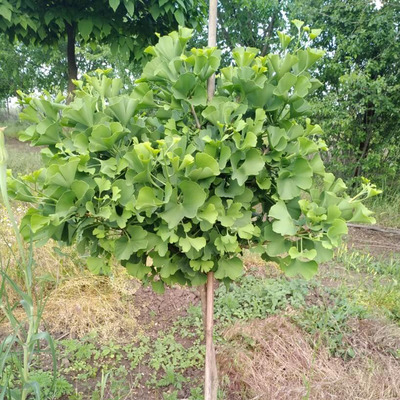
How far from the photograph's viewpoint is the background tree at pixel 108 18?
128 inches

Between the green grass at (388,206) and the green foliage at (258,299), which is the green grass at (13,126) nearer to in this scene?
the green grass at (388,206)

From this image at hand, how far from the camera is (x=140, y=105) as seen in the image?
1.15 meters

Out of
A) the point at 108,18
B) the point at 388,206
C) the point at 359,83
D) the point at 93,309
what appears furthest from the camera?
the point at 388,206

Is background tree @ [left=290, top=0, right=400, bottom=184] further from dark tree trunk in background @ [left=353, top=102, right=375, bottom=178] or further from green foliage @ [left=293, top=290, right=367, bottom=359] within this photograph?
green foliage @ [left=293, top=290, right=367, bottom=359]

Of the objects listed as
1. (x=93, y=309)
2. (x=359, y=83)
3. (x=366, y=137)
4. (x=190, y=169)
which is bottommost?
(x=93, y=309)

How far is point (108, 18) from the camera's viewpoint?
355cm

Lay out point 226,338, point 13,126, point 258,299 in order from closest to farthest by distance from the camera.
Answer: point 226,338 → point 258,299 → point 13,126

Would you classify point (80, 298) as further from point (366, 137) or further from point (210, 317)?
point (366, 137)

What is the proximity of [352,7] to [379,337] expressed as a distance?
178 inches

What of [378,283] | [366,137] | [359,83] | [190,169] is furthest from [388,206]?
[190,169]

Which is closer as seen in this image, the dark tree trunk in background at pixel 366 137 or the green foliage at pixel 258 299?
the green foliage at pixel 258 299

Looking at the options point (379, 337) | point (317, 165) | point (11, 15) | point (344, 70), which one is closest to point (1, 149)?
point (317, 165)

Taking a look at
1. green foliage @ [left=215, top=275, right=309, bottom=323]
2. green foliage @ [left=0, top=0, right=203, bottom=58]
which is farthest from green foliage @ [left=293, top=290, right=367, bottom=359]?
green foliage @ [left=0, top=0, right=203, bottom=58]

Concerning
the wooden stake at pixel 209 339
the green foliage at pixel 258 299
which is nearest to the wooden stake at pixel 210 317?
the wooden stake at pixel 209 339
